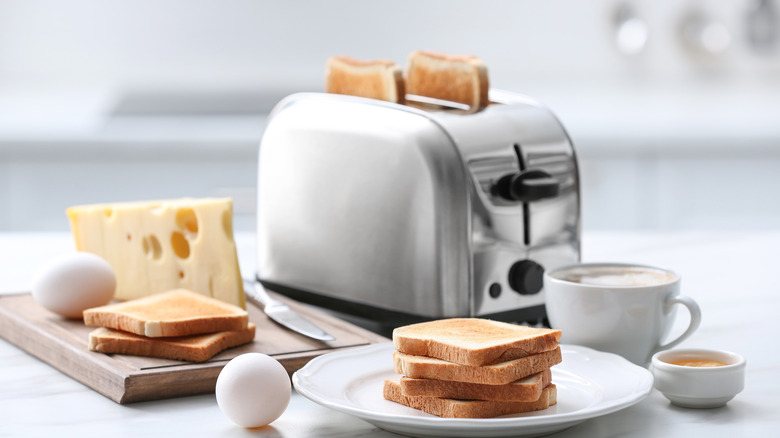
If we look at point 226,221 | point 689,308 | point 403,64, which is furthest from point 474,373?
point 403,64

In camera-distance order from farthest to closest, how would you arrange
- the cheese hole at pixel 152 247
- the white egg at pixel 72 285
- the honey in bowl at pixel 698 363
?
the cheese hole at pixel 152 247, the white egg at pixel 72 285, the honey in bowl at pixel 698 363

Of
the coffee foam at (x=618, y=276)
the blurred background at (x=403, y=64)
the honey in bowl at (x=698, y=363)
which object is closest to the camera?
the honey in bowl at (x=698, y=363)

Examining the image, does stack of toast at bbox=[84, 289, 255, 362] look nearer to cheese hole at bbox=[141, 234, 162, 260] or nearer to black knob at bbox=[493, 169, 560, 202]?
cheese hole at bbox=[141, 234, 162, 260]

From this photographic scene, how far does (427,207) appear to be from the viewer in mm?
1009

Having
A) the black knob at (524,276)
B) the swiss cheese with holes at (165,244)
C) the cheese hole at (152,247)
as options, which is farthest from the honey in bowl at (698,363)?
the cheese hole at (152,247)

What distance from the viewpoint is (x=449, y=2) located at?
3316mm

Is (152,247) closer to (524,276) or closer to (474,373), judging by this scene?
(524,276)

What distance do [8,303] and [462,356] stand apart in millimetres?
646

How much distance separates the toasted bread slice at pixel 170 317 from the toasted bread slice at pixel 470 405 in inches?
9.0

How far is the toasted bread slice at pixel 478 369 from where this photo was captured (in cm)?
70

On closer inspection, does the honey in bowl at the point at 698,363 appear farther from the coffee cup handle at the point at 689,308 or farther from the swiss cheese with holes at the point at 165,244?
the swiss cheese with holes at the point at 165,244

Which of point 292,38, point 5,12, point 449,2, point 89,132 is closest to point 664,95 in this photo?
point 449,2

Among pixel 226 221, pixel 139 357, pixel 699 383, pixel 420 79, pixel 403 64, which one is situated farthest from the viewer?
pixel 403 64

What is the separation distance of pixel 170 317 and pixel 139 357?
0.05m
